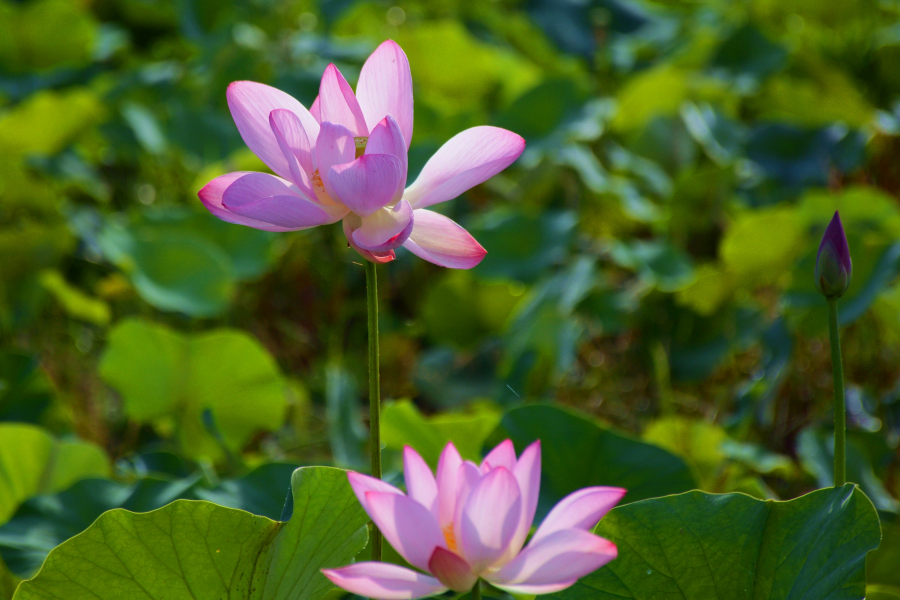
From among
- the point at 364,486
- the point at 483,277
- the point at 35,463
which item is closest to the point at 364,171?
the point at 364,486

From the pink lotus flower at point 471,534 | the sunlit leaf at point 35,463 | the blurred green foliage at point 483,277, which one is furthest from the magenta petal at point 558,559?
the sunlit leaf at point 35,463

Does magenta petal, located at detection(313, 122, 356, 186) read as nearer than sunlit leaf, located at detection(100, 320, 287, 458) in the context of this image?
Yes

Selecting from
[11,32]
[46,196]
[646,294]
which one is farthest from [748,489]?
[11,32]

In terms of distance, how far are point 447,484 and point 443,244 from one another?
0.10 metres

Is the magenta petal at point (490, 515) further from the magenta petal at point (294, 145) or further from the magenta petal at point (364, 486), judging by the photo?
the magenta petal at point (294, 145)

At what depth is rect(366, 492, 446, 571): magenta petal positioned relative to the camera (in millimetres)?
314

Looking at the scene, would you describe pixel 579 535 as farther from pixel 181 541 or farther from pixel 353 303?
pixel 353 303

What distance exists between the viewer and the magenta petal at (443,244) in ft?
1.17

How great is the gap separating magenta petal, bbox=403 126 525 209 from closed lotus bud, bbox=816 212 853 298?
167mm

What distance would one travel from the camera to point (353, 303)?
1.35 meters

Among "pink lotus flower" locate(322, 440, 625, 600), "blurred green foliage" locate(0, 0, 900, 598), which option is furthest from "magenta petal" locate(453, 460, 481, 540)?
"blurred green foliage" locate(0, 0, 900, 598)

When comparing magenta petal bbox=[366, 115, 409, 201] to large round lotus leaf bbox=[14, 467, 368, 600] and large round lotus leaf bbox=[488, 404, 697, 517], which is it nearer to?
large round lotus leaf bbox=[14, 467, 368, 600]

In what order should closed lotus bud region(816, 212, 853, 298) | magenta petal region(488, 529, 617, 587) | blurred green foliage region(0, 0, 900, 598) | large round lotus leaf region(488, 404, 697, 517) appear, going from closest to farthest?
magenta petal region(488, 529, 617, 587)
closed lotus bud region(816, 212, 853, 298)
large round lotus leaf region(488, 404, 697, 517)
blurred green foliage region(0, 0, 900, 598)

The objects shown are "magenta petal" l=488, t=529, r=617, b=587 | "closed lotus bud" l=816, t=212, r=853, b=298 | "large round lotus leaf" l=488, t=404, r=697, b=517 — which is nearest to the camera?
"magenta petal" l=488, t=529, r=617, b=587
